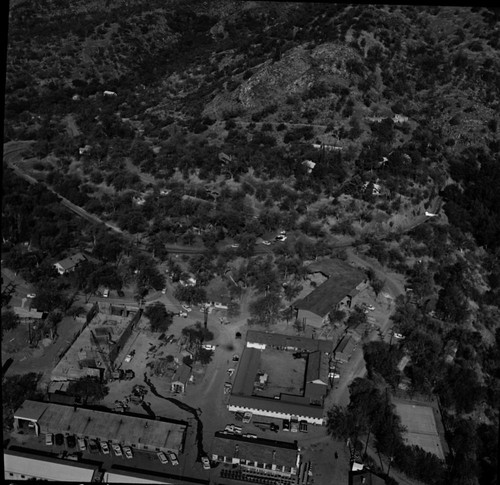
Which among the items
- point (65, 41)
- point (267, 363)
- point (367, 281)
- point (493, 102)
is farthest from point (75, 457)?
point (65, 41)

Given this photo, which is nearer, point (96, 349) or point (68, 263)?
point (96, 349)

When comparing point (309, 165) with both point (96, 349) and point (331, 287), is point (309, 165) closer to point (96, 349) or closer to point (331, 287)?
point (331, 287)

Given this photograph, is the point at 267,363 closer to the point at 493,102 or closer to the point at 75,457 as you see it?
the point at 75,457

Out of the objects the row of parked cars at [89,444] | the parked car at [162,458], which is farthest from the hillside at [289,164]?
the row of parked cars at [89,444]

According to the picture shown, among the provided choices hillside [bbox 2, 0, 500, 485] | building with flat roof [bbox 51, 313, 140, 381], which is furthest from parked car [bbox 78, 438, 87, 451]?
hillside [bbox 2, 0, 500, 485]

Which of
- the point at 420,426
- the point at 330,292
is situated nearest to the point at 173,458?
the point at 420,426

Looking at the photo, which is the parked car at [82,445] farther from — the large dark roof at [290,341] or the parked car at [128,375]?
the large dark roof at [290,341]

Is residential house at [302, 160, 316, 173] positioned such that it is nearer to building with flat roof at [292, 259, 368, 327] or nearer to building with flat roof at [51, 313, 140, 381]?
building with flat roof at [292, 259, 368, 327]
